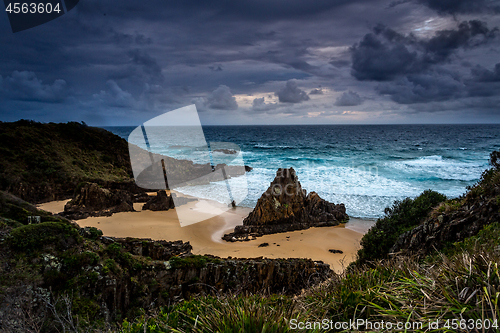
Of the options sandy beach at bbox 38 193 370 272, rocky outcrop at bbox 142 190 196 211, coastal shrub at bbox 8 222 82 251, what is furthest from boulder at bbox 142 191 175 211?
coastal shrub at bbox 8 222 82 251

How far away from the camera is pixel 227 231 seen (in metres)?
14.9

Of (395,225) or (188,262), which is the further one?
(395,225)

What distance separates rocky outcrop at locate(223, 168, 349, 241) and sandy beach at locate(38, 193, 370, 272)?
1.88ft

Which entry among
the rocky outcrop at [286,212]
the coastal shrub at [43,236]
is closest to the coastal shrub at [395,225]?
→ the rocky outcrop at [286,212]

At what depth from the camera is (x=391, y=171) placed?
116 feet

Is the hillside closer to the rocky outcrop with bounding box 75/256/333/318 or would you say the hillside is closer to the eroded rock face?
the rocky outcrop with bounding box 75/256/333/318

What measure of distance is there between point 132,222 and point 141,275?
9.83 metres

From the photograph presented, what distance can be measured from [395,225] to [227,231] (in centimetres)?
889

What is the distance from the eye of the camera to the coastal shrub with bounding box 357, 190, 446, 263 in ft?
28.6

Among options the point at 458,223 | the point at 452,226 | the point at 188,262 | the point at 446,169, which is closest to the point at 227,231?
the point at 188,262

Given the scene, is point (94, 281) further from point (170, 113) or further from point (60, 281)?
point (170, 113)

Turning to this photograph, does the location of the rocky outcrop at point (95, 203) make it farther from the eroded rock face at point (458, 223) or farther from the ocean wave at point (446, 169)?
the ocean wave at point (446, 169)

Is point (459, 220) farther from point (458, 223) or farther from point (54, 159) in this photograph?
point (54, 159)

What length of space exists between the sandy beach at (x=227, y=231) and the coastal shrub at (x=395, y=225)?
200 cm
